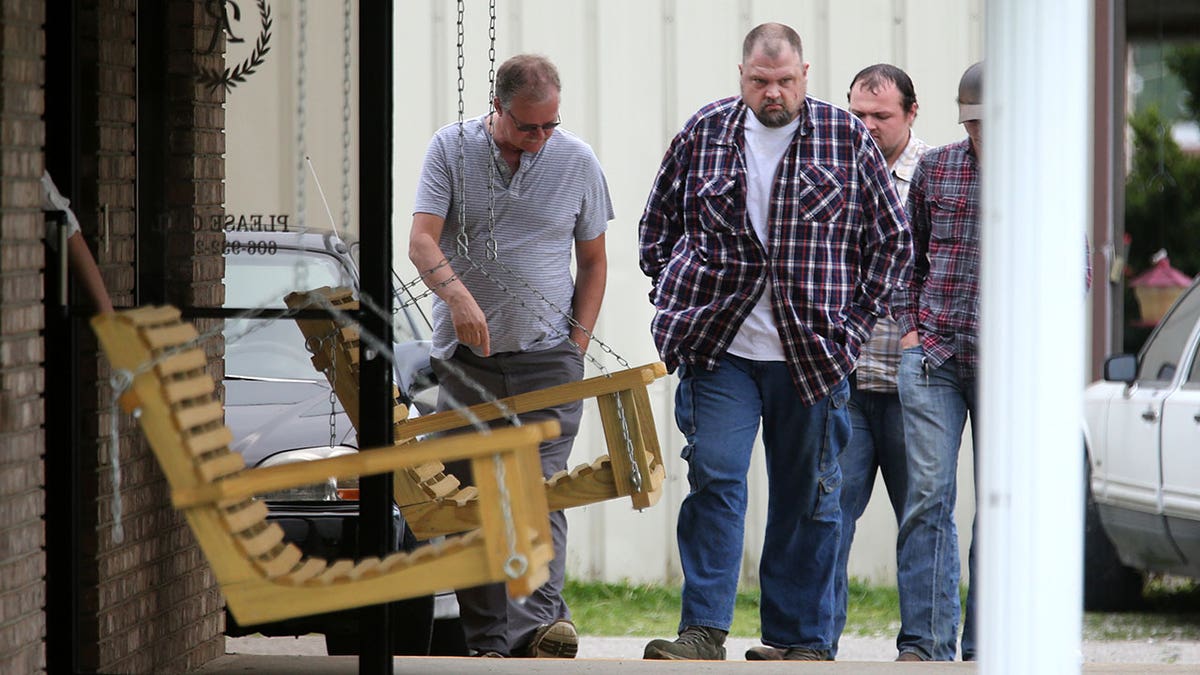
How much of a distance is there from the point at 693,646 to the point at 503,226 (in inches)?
59.2

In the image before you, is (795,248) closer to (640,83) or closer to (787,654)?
(787,654)

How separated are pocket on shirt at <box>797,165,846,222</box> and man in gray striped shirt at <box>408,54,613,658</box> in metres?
0.87

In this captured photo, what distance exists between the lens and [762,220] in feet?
16.7

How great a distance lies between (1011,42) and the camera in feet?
9.27

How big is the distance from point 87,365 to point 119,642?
2.24ft

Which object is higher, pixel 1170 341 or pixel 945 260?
pixel 945 260

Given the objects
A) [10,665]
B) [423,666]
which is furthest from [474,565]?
[423,666]

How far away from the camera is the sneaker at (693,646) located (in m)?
5.00

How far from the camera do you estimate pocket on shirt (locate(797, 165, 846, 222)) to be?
505 cm

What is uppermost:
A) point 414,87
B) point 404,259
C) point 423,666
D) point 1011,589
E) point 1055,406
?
point 414,87

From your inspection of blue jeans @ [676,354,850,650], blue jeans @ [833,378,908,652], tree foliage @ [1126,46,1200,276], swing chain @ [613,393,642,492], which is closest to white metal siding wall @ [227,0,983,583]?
blue jeans @ [833,378,908,652]

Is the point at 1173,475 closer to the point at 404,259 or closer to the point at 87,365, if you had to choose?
the point at 404,259

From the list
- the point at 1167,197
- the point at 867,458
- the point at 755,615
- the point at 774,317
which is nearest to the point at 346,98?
the point at 774,317

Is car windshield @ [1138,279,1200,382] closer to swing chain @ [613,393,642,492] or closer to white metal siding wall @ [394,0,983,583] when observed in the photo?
white metal siding wall @ [394,0,983,583]
